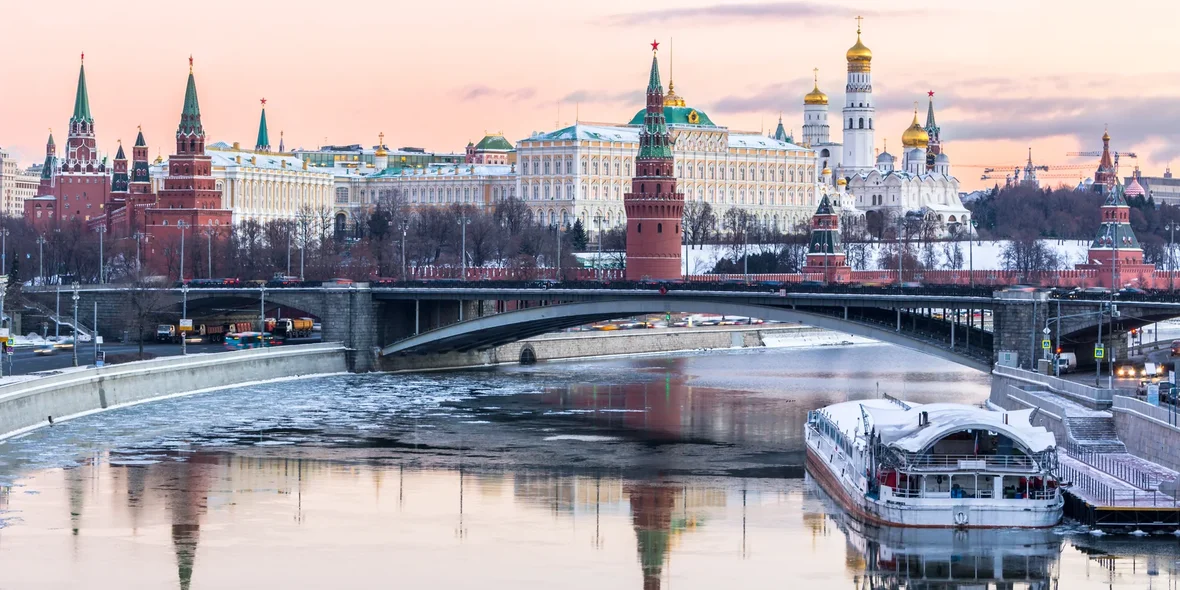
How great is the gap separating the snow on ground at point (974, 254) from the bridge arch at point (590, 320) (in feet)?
178

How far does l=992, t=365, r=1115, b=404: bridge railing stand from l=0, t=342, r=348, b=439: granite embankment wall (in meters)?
24.2

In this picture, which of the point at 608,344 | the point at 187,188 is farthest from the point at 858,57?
the point at 608,344

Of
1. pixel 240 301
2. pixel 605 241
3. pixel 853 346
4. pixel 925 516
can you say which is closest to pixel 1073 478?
pixel 925 516

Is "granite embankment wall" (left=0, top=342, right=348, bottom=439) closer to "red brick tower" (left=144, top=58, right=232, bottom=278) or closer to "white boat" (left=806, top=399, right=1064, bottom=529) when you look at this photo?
"white boat" (left=806, top=399, right=1064, bottom=529)

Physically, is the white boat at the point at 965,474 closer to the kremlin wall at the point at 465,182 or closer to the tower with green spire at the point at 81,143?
the kremlin wall at the point at 465,182

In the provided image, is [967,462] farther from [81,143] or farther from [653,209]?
[81,143]

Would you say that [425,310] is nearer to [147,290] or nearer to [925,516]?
[147,290]

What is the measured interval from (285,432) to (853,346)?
47832 mm

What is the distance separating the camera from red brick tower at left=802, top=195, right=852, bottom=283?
114 m

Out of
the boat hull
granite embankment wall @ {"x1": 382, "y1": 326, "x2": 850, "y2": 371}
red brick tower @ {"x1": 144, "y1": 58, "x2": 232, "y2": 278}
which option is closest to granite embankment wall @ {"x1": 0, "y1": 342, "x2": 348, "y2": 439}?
granite embankment wall @ {"x1": 382, "y1": 326, "x2": 850, "y2": 371}

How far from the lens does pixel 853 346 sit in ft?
334

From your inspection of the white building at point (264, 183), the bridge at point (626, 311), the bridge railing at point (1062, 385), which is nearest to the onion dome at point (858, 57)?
the white building at point (264, 183)

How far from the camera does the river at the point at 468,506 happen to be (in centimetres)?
3806

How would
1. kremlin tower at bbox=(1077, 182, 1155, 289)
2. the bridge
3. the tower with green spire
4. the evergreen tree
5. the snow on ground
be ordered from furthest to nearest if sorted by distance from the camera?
the tower with green spire
the evergreen tree
the snow on ground
kremlin tower at bbox=(1077, 182, 1155, 289)
the bridge
